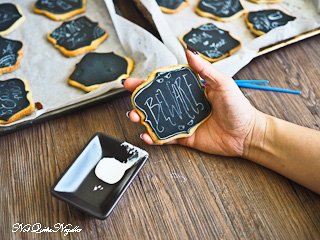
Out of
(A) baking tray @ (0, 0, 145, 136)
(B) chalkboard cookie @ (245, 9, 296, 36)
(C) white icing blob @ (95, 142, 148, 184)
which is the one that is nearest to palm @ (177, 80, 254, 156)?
(C) white icing blob @ (95, 142, 148, 184)

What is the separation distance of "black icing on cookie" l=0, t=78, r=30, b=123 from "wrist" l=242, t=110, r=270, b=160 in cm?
59

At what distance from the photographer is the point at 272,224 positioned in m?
0.83

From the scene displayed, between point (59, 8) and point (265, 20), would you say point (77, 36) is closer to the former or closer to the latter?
point (59, 8)

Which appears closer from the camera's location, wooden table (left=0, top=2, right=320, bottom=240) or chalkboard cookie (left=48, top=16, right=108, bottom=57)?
wooden table (left=0, top=2, right=320, bottom=240)

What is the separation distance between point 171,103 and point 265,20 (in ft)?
1.76

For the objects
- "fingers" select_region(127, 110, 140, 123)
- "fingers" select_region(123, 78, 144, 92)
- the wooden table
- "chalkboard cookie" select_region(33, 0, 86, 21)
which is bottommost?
the wooden table

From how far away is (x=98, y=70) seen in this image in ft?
3.75

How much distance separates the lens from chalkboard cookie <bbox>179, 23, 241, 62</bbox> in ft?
3.90

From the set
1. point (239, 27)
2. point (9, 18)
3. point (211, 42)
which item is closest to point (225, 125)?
point (211, 42)

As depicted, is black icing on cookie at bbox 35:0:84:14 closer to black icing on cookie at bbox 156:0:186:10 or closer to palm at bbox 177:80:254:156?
black icing on cookie at bbox 156:0:186:10

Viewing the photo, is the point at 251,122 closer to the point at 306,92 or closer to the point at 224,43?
the point at 306,92

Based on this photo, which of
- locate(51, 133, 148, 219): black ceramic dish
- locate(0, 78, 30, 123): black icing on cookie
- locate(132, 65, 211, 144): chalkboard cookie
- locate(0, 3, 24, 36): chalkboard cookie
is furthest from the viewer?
locate(0, 3, 24, 36): chalkboard cookie

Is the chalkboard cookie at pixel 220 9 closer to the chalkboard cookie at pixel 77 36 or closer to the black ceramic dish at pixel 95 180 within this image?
the chalkboard cookie at pixel 77 36

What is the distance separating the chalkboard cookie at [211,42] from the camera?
3.90ft
